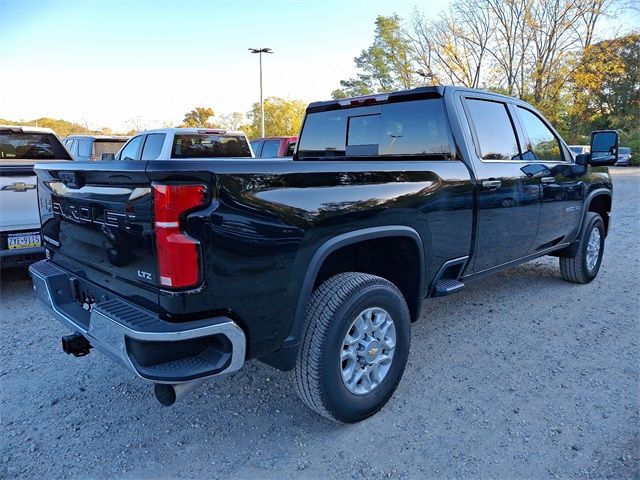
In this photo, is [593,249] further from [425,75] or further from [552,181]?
[425,75]

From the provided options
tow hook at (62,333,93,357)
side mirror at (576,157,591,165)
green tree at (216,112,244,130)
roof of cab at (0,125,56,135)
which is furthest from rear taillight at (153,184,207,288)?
green tree at (216,112,244,130)

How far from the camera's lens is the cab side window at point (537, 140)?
4319 mm

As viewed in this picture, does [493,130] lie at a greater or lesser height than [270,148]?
lesser

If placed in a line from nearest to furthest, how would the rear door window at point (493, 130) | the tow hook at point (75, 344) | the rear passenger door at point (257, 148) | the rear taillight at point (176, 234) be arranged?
the rear taillight at point (176, 234)
the tow hook at point (75, 344)
the rear door window at point (493, 130)
the rear passenger door at point (257, 148)

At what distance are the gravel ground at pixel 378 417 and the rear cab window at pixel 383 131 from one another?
161 centimetres

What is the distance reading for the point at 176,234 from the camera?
6.45ft

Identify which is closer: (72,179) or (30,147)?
(72,179)

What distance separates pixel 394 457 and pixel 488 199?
2.07 m

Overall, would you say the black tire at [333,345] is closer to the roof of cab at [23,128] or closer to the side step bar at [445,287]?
the side step bar at [445,287]

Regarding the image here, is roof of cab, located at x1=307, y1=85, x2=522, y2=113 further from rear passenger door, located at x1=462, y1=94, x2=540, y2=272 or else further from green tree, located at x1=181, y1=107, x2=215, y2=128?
green tree, located at x1=181, y1=107, x2=215, y2=128

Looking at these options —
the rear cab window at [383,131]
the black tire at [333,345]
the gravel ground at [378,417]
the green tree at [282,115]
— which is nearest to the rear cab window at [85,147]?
the gravel ground at [378,417]

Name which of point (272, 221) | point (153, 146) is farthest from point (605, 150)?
point (153, 146)

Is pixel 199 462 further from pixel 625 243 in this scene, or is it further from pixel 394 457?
pixel 625 243

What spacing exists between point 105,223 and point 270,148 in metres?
10.8
